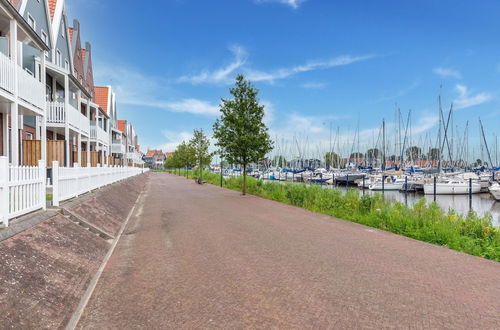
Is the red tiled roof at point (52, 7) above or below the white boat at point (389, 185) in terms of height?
above

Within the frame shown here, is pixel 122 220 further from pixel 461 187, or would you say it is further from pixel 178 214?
pixel 461 187

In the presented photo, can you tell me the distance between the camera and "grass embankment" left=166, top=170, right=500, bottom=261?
8328 millimetres

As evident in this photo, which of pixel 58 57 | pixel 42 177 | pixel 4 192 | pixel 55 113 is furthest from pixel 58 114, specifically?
pixel 4 192

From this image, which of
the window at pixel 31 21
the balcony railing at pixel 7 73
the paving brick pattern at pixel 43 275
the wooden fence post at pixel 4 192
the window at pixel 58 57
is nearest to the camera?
the paving brick pattern at pixel 43 275

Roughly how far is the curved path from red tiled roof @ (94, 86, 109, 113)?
39.1 meters

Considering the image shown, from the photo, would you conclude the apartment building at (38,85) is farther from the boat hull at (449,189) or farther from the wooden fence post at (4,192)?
the boat hull at (449,189)

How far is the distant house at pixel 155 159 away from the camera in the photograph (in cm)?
17525

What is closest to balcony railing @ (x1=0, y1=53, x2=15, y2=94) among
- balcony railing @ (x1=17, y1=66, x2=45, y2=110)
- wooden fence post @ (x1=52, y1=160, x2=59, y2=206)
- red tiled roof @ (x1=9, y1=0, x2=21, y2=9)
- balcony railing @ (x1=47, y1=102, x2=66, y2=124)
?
balcony railing @ (x1=17, y1=66, x2=45, y2=110)

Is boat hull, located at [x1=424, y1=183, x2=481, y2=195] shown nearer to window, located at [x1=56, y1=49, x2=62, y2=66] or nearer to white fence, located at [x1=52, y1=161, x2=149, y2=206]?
white fence, located at [x1=52, y1=161, x2=149, y2=206]

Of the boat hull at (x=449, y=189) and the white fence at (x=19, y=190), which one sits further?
the boat hull at (x=449, y=189)

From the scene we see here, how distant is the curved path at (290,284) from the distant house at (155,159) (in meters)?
172

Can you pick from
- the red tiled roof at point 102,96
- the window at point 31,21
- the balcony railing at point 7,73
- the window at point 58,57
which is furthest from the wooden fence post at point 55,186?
the red tiled roof at point 102,96

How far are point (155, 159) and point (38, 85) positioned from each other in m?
169

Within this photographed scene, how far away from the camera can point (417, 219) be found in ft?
33.2
